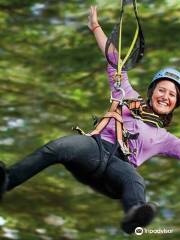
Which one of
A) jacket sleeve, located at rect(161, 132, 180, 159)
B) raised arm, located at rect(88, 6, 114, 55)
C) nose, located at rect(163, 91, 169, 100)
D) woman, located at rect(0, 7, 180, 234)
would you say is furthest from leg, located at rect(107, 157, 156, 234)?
raised arm, located at rect(88, 6, 114, 55)

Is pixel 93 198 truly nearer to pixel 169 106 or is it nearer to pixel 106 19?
pixel 106 19

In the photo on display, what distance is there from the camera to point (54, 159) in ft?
11.3

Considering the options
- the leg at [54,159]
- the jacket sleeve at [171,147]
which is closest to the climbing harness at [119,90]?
the leg at [54,159]

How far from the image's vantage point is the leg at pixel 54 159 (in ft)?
11.3

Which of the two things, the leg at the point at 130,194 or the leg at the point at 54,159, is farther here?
the leg at the point at 54,159

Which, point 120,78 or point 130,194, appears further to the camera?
point 120,78

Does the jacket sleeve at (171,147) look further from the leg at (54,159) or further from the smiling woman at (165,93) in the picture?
the leg at (54,159)

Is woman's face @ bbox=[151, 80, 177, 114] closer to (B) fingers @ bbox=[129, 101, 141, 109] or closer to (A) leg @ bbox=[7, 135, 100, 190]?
(B) fingers @ bbox=[129, 101, 141, 109]

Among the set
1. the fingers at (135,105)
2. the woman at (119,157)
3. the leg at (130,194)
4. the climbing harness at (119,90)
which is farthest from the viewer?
the fingers at (135,105)

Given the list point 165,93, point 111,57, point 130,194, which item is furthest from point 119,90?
point 130,194

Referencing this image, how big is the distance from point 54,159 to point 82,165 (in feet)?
0.45

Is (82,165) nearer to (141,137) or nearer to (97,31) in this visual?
(141,137)

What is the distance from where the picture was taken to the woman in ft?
11.1

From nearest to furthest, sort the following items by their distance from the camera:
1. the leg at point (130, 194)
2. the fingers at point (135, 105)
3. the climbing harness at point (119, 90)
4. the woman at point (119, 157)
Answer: the leg at point (130, 194) → the woman at point (119, 157) → the climbing harness at point (119, 90) → the fingers at point (135, 105)
